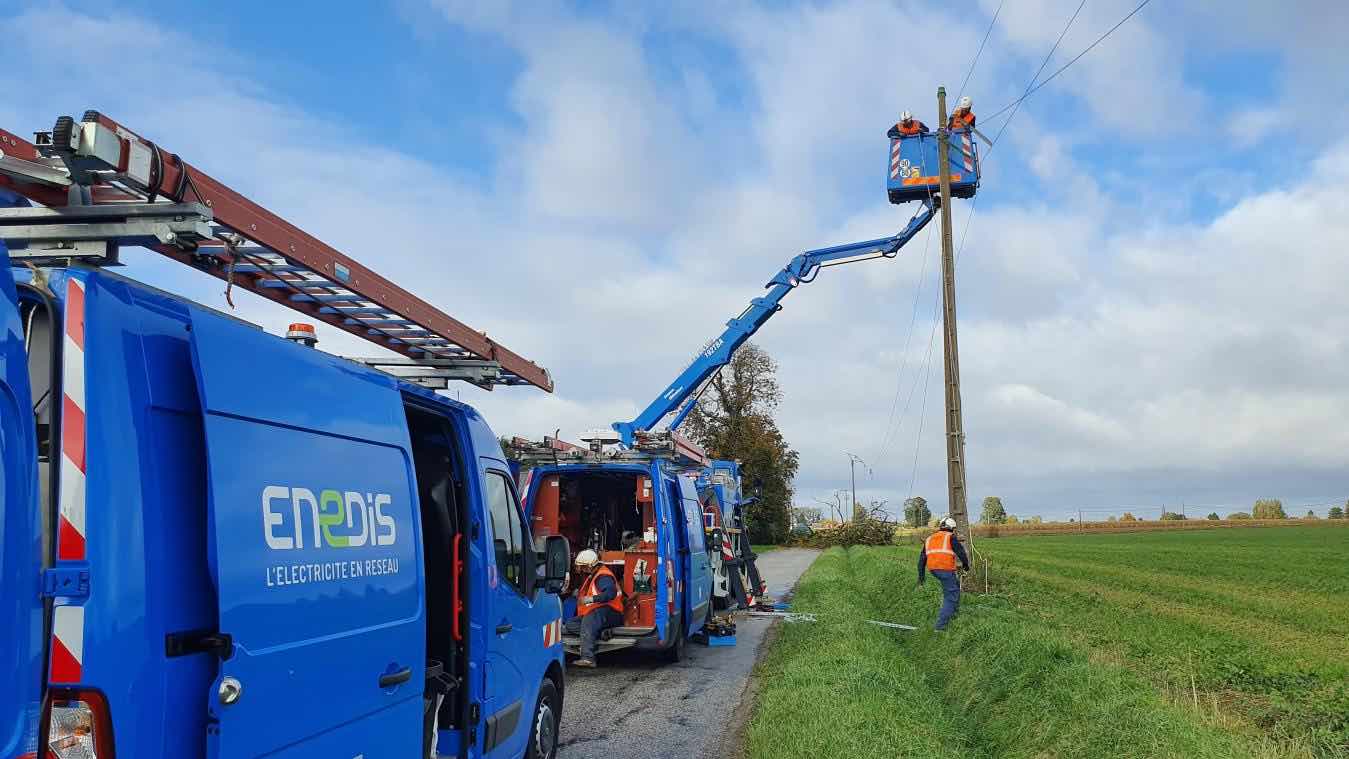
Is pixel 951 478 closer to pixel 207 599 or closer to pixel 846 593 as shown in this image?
pixel 846 593

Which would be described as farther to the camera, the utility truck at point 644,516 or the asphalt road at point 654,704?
the utility truck at point 644,516

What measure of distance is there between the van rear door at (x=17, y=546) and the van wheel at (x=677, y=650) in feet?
30.6

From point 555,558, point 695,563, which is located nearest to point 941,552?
point 695,563

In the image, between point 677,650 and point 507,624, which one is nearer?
point 507,624

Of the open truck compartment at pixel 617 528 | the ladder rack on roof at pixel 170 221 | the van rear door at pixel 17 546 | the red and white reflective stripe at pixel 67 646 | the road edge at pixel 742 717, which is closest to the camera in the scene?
the van rear door at pixel 17 546

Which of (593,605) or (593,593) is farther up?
(593,593)

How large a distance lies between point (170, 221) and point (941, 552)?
12.2 metres

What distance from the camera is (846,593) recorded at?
19.1 meters

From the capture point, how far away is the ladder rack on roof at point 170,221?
2742mm

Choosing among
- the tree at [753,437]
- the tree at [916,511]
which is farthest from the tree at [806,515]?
the tree at [916,511]

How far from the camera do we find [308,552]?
344cm

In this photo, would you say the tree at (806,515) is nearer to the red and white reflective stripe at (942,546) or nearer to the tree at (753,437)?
the tree at (753,437)

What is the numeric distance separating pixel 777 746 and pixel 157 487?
5192mm

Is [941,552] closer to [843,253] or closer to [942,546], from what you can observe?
[942,546]
